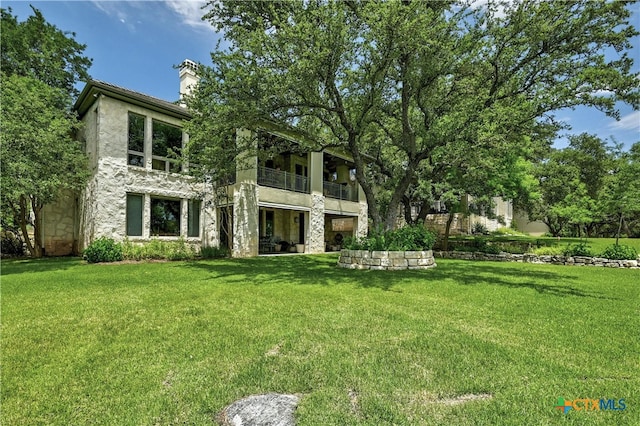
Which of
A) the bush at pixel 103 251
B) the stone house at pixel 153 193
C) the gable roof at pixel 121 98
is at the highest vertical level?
the gable roof at pixel 121 98

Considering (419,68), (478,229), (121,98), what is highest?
(121,98)

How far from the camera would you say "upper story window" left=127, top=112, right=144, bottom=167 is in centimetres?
1365

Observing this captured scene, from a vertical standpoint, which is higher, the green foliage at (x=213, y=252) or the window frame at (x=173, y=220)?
the window frame at (x=173, y=220)

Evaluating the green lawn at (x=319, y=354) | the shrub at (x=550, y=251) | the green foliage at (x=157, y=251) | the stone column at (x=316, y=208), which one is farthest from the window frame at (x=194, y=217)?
the shrub at (x=550, y=251)

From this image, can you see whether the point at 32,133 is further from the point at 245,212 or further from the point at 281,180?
the point at 281,180

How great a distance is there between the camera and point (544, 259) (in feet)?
48.2

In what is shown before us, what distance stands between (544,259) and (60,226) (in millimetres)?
23571

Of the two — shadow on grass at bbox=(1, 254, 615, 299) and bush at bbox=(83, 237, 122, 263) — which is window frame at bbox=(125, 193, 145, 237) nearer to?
bush at bbox=(83, 237, 122, 263)

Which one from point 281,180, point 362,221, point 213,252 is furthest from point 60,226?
point 362,221

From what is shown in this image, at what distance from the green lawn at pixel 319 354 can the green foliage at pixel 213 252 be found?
707 centimetres

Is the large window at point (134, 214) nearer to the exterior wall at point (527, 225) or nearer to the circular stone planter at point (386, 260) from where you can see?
the circular stone planter at point (386, 260)

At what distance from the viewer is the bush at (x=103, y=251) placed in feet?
37.0

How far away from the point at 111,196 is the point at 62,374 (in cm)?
1154

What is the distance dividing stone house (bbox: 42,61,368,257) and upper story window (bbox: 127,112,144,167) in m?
0.04
